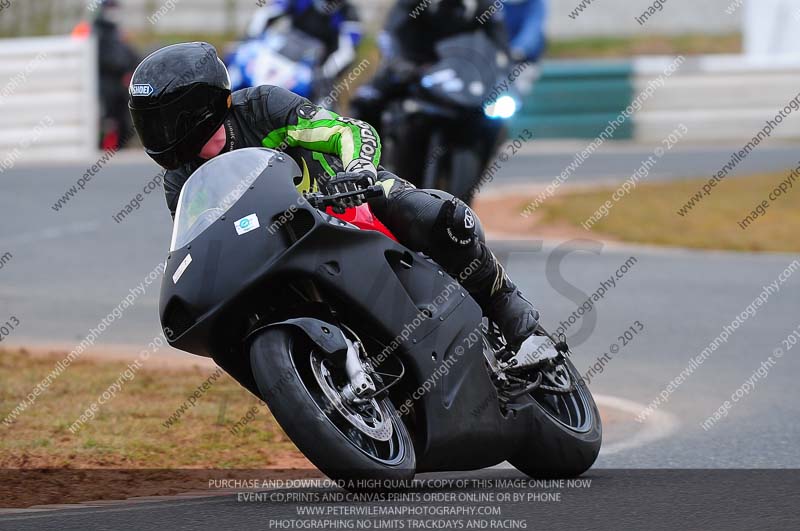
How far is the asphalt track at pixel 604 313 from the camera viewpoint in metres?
6.27

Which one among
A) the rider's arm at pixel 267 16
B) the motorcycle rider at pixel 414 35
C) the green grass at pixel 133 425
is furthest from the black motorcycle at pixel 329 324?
the rider's arm at pixel 267 16

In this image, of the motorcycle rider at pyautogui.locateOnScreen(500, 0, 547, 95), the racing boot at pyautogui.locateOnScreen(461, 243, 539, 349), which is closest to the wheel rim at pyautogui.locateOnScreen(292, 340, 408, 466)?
the racing boot at pyautogui.locateOnScreen(461, 243, 539, 349)

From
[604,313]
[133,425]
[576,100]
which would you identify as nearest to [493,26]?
[604,313]

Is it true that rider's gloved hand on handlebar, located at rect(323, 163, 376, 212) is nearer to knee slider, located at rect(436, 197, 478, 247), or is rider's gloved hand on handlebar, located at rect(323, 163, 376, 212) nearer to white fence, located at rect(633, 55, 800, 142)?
knee slider, located at rect(436, 197, 478, 247)

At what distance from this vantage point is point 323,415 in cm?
466

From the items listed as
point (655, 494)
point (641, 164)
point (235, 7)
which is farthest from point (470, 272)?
point (235, 7)

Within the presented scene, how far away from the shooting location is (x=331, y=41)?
52.7 ft

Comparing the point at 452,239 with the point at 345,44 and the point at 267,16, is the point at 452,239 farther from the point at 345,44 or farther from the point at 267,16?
the point at 345,44

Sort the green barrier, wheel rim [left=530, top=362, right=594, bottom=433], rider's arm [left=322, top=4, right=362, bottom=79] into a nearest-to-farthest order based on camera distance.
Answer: wheel rim [left=530, top=362, right=594, bottom=433]
rider's arm [left=322, top=4, right=362, bottom=79]
the green barrier

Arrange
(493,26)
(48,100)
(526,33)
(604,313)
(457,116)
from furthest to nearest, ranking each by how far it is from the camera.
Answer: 1. (48,100)
2. (526,33)
3. (493,26)
4. (457,116)
5. (604,313)

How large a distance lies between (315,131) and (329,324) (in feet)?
3.59

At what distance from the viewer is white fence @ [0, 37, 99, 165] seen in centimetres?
1908

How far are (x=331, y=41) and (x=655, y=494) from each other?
11.4 m

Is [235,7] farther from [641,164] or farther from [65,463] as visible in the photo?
[65,463]
